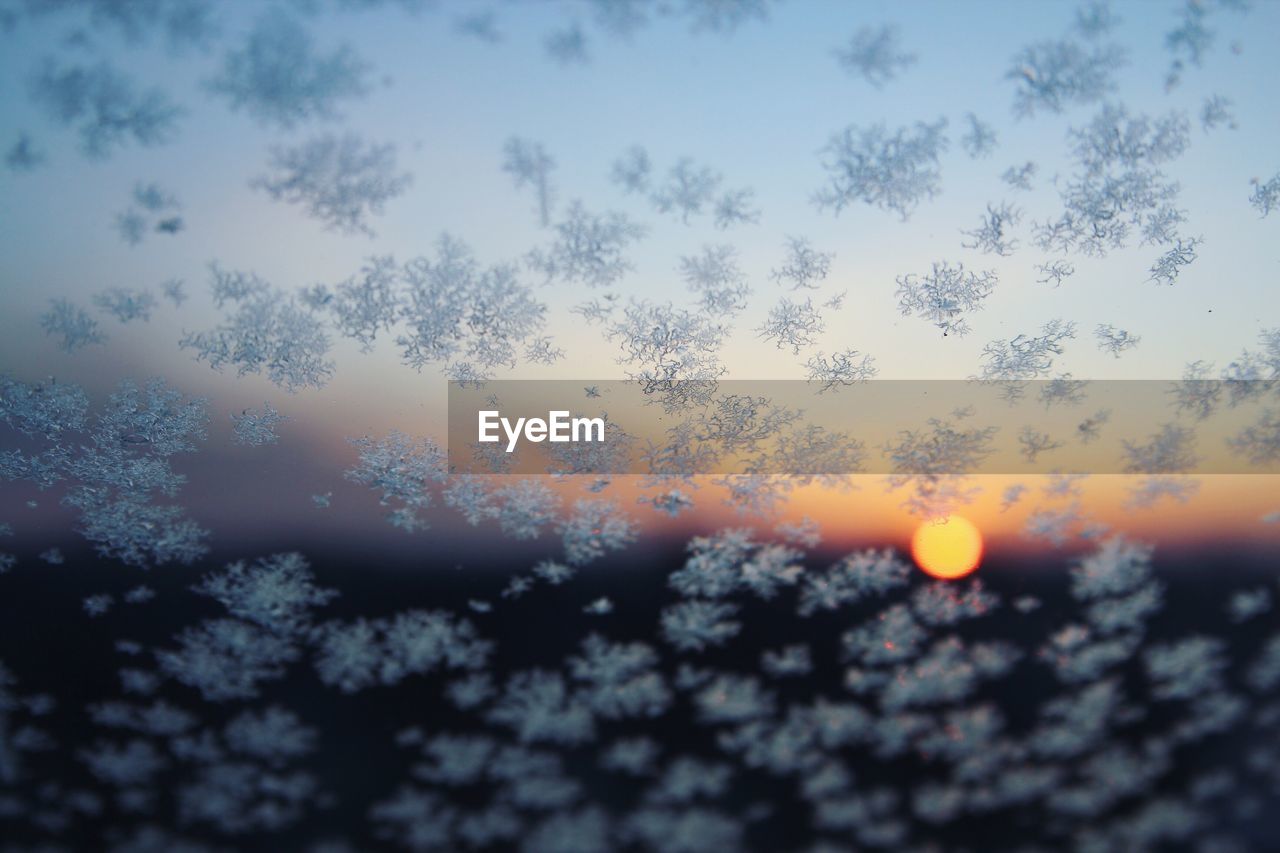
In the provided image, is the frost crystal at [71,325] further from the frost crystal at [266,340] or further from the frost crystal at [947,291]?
the frost crystal at [947,291]

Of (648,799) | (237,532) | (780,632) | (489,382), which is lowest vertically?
(648,799)

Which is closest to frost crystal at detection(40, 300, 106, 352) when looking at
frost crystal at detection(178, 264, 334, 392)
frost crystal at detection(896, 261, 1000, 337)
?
frost crystal at detection(178, 264, 334, 392)

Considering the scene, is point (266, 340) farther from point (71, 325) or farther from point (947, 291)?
point (947, 291)

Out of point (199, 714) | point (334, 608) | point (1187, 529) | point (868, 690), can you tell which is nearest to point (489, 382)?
point (334, 608)

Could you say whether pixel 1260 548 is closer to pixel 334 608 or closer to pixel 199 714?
pixel 334 608

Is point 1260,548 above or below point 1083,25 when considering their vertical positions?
below

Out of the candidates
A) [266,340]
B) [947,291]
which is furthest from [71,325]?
[947,291]

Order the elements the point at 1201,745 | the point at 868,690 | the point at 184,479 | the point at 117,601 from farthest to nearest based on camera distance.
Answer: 1. the point at 184,479
2. the point at 117,601
3. the point at 868,690
4. the point at 1201,745

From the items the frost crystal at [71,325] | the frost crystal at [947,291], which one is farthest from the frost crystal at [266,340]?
the frost crystal at [947,291]

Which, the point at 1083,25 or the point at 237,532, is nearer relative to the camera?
the point at 1083,25

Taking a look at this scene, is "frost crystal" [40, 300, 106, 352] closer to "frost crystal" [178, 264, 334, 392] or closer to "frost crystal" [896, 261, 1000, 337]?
"frost crystal" [178, 264, 334, 392]

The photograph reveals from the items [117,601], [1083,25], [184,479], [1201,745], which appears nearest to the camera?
[1201,745]
